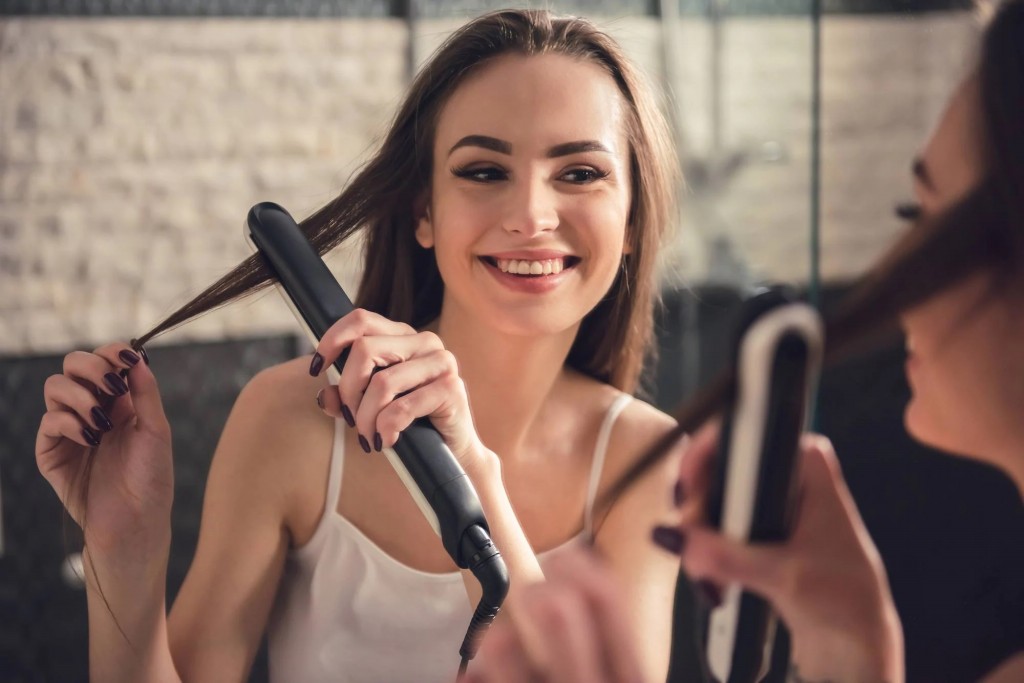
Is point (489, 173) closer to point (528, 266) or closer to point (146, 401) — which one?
point (528, 266)

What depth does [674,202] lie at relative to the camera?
1.97 ft

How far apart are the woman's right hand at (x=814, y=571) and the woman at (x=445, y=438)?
0.19 metres

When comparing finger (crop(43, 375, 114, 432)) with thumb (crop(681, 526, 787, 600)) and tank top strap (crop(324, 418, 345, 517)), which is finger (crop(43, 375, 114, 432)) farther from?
thumb (crop(681, 526, 787, 600))

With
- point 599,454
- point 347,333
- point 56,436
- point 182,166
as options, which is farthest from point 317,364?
point 182,166

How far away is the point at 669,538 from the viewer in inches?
7.8

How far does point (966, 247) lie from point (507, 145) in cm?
30

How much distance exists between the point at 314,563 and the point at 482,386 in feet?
0.41

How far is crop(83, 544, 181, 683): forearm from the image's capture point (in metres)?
0.46

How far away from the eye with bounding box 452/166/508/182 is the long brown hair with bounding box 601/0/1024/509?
29 cm

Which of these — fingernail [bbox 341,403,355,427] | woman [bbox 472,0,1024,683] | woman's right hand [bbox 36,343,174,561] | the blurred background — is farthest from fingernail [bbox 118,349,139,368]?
the blurred background

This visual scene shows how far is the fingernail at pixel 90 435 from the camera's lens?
0.43 metres

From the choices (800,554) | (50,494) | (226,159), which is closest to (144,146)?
(226,159)

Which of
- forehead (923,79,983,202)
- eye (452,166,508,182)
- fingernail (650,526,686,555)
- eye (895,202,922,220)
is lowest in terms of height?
fingernail (650,526,686,555)

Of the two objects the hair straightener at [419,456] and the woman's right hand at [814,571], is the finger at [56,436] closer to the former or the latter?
the hair straightener at [419,456]
